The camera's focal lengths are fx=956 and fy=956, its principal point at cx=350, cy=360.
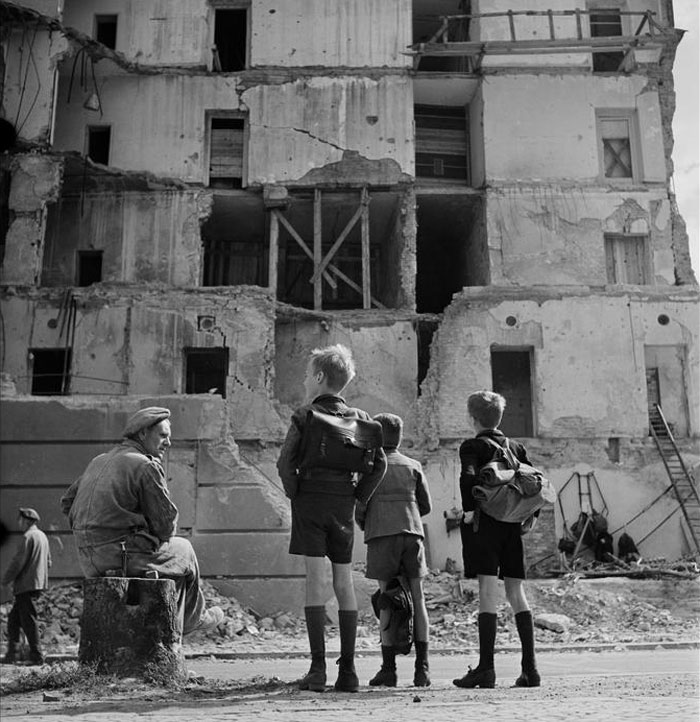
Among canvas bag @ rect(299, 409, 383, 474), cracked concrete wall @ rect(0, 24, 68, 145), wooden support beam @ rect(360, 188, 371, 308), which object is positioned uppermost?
cracked concrete wall @ rect(0, 24, 68, 145)

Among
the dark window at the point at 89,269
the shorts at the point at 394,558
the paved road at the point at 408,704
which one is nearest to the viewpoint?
the paved road at the point at 408,704

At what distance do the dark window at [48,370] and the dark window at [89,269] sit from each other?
8.27 ft

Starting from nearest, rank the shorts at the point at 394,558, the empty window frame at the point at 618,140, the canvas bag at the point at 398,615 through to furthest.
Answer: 1. the canvas bag at the point at 398,615
2. the shorts at the point at 394,558
3. the empty window frame at the point at 618,140

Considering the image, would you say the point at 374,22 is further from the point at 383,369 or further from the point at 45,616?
the point at 45,616

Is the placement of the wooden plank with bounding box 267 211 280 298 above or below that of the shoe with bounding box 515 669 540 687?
above

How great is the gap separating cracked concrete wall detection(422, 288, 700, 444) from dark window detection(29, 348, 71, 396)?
29.8ft

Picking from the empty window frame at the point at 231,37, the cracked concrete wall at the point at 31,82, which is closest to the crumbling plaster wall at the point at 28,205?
the cracked concrete wall at the point at 31,82

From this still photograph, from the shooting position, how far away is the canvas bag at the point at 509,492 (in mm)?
5762

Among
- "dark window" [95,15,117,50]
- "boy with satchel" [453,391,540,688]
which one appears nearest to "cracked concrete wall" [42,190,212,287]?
"dark window" [95,15,117,50]

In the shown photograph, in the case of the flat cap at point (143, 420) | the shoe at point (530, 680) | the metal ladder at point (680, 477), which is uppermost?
the metal ladder at point (680, 477)

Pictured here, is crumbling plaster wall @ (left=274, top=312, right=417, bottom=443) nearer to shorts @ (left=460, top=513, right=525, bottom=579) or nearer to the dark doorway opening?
the dark doorway opening

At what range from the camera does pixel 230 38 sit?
27.9 m

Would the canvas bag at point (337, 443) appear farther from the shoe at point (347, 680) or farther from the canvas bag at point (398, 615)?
the shoe at point (347, 680)

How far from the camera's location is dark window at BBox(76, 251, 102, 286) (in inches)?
1006
